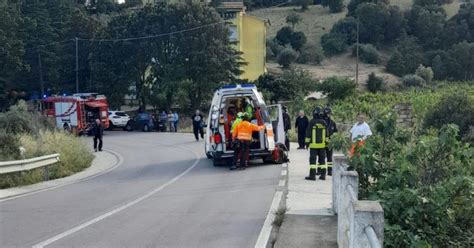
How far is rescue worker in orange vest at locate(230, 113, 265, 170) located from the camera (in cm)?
1689

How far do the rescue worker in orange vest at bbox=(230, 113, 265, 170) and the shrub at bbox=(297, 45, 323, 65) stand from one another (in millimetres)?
59974

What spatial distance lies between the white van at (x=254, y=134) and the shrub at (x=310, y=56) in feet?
192

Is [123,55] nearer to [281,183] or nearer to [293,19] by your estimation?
[281,183]

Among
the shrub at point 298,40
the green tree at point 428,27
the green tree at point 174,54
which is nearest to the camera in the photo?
the green tree at point 174,54

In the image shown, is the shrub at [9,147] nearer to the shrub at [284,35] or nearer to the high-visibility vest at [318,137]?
the high-visibility vest at [318,137]

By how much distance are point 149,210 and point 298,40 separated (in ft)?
235

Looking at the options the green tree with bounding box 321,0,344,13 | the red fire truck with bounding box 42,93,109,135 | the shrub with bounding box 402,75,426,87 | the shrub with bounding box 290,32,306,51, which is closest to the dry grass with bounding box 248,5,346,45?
the green tree with bounding box 321,0,344,13

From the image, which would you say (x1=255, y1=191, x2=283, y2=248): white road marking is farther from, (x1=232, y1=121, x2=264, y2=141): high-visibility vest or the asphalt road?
(x1=232, y1=121, x2=264, y2=141): high-visibility vest

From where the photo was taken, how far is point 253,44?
63.6m

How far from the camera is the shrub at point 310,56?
76625mm

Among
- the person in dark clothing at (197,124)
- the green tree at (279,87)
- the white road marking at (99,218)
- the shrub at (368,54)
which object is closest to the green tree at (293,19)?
the shrub at (368,54)

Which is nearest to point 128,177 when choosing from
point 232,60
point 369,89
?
point 232,60

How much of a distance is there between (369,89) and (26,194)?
53405 mm

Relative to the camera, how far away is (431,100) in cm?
3934
